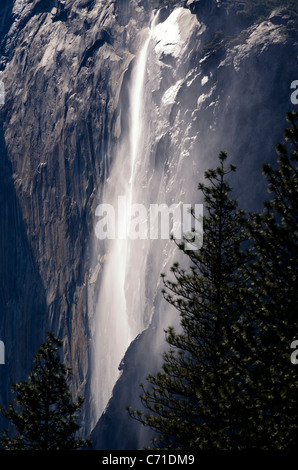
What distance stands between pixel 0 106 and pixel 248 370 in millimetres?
83818

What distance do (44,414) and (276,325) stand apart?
38.1 ft

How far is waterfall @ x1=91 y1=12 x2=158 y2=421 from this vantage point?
215 ft

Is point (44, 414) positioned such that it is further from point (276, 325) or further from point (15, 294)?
point (15, 294)

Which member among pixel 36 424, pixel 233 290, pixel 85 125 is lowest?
pixel 36 424

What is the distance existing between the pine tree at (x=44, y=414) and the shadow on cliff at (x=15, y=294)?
2182 inches

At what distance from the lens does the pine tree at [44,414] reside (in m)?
28.9

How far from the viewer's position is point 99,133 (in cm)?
7844

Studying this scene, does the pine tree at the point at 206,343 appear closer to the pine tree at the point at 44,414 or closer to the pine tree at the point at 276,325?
the pine tree at the point at 276,325

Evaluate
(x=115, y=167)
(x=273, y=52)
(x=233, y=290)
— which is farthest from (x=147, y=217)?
(x=233, y=290)

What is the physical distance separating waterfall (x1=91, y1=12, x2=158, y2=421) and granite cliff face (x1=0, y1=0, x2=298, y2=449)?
86 cm

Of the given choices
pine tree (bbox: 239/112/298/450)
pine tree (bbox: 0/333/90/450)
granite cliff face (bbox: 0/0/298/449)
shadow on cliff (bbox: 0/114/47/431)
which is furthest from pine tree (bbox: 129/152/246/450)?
shadow on cliff (bbox: 0/114/47/431)
